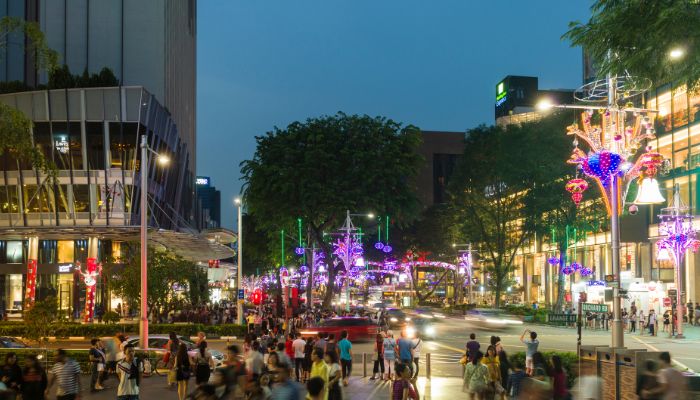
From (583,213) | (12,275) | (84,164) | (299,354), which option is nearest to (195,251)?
(84,164)

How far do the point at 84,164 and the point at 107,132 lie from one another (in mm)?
2883

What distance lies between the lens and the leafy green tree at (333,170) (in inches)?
2116

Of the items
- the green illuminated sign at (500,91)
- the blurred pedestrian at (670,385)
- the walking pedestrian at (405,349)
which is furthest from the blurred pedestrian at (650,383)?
the green illuminated sign at (500,91)

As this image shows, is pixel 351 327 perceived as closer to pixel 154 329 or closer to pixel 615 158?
pixel 154 329

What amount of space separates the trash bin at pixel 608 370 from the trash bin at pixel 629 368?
10 centimetres

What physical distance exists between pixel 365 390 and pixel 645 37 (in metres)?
13.0

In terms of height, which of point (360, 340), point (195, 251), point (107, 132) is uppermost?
point (107, 132)

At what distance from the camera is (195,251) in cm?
6456

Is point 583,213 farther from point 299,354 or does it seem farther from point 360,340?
point 299,354

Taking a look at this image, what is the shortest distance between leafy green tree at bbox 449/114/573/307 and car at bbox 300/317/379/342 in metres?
26.1

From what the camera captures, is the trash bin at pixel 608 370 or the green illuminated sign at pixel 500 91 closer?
the trash bin at pixel 608 370

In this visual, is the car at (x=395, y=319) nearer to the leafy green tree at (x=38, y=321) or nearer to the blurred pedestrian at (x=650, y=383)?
the leafy green tree at (x=38, y=321)

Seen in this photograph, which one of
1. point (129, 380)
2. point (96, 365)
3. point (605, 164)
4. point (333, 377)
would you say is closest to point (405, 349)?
point (605, 164)

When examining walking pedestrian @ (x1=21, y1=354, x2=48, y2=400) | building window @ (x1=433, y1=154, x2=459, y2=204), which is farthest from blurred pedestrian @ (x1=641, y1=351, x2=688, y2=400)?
building window @ (x1=433, y1=154, x2=459, y2=204)
